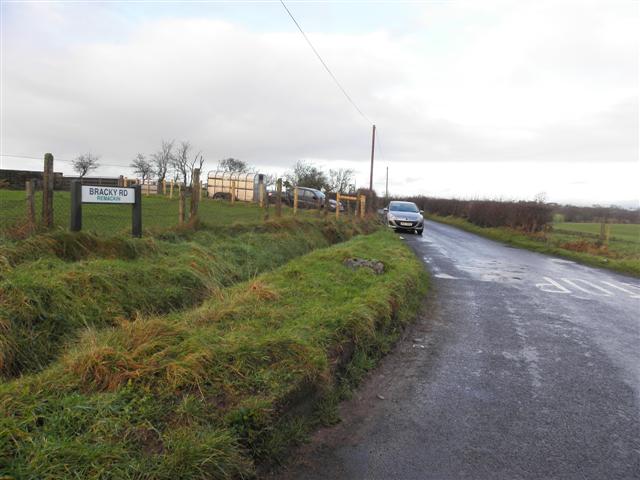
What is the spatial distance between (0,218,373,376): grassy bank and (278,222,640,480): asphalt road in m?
2.82

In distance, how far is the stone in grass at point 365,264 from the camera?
8.82 m

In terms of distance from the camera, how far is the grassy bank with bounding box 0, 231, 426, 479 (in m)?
2.49

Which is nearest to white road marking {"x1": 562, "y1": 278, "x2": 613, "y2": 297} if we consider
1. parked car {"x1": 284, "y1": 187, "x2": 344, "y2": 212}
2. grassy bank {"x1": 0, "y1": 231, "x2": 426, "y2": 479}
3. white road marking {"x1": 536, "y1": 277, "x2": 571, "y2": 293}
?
white road marking {"x1": 536, "y1": 277, "x2": 571, "y2": 293}

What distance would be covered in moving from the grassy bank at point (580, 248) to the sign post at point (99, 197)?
1291 cm

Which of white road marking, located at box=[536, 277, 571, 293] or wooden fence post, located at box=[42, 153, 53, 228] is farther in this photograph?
white road marking, located at box=[536, 277, 571, 293]

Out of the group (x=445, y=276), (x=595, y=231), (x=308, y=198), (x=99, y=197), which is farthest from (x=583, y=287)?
(x=595, y=231)

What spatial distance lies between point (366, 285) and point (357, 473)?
4.53 metres

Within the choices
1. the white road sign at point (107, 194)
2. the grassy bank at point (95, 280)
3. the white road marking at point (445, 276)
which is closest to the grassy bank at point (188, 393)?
the grassy bank at point (95, 280)

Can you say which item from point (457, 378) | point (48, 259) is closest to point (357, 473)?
point (457, 378)

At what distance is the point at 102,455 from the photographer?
2.44 m

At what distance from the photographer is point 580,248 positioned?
1858 cm

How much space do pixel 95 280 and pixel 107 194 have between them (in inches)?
103

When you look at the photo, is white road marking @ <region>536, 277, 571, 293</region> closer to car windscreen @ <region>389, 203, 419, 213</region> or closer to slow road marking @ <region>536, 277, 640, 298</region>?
slow road marking @ <region>536, 277, 640, 298</region>

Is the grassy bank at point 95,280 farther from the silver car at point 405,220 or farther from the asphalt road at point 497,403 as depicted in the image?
the silver car at point 405,220
